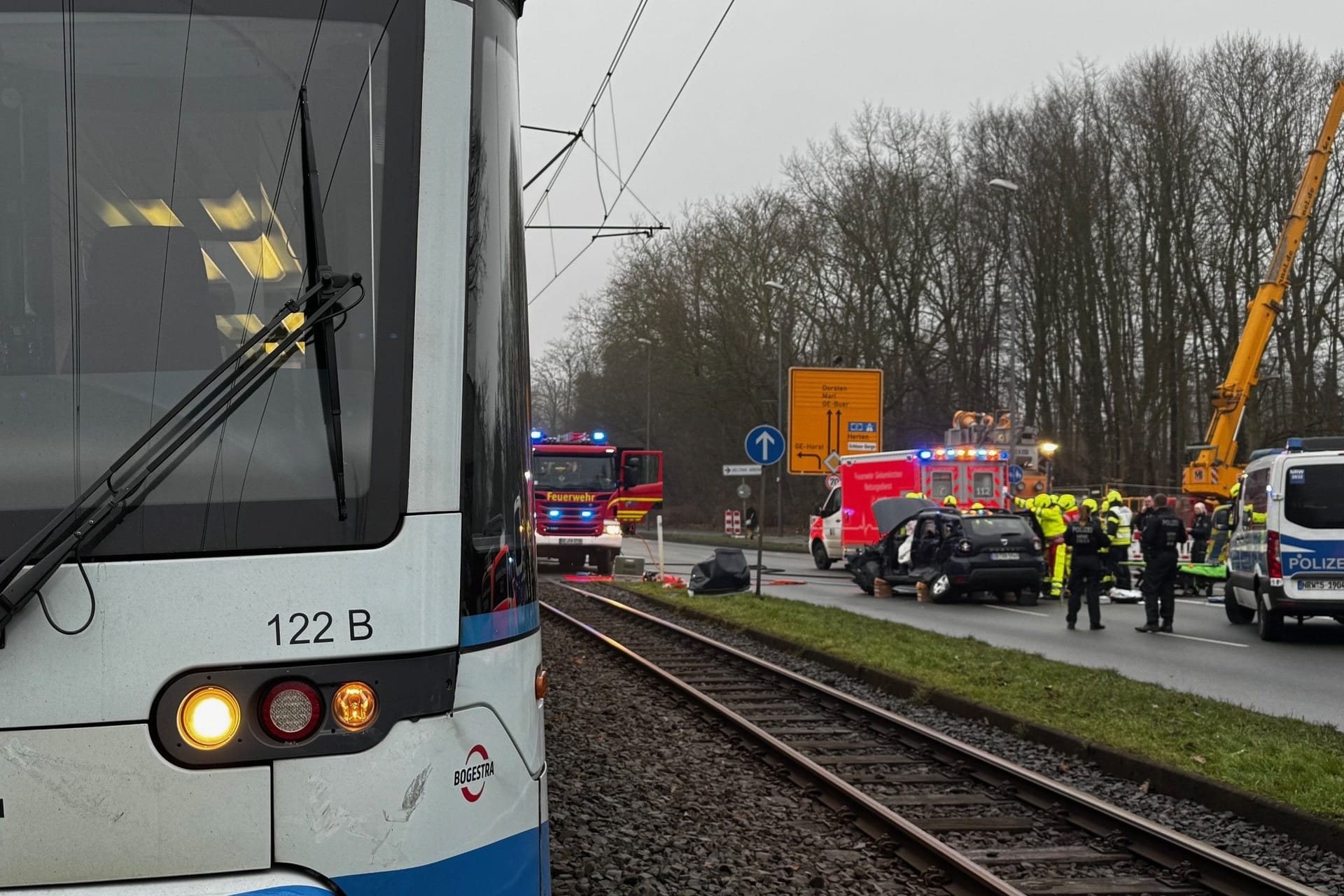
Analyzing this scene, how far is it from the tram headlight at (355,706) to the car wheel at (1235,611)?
17536 millimetres

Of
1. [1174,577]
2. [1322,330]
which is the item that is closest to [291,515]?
[1174,577]

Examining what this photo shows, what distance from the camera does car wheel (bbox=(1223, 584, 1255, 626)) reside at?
18.4m

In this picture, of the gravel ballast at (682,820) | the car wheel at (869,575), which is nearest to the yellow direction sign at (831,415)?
the car wheel at (869,575)

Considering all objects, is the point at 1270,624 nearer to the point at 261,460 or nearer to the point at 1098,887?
the point at 1098,887

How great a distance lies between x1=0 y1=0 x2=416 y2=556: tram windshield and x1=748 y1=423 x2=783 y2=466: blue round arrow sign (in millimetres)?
17484

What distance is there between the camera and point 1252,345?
2727 centimetres

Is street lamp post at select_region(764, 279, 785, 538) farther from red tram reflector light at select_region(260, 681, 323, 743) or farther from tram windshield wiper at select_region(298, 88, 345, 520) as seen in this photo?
red tram reflector light at select_region(260, 681, 323, 743)

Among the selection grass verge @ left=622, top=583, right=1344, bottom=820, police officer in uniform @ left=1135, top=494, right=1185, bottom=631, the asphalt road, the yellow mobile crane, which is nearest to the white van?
the asphalt road

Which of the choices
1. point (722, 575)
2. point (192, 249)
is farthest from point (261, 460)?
point (722, 575)

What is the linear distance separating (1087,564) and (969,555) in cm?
486

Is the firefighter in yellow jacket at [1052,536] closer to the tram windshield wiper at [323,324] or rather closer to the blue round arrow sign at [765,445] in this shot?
the blue round arrow sign at [765,445]

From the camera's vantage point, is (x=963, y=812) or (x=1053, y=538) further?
(x=1053, y=538)

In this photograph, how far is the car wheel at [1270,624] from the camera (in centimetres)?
1611

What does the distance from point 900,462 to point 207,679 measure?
28815mm
